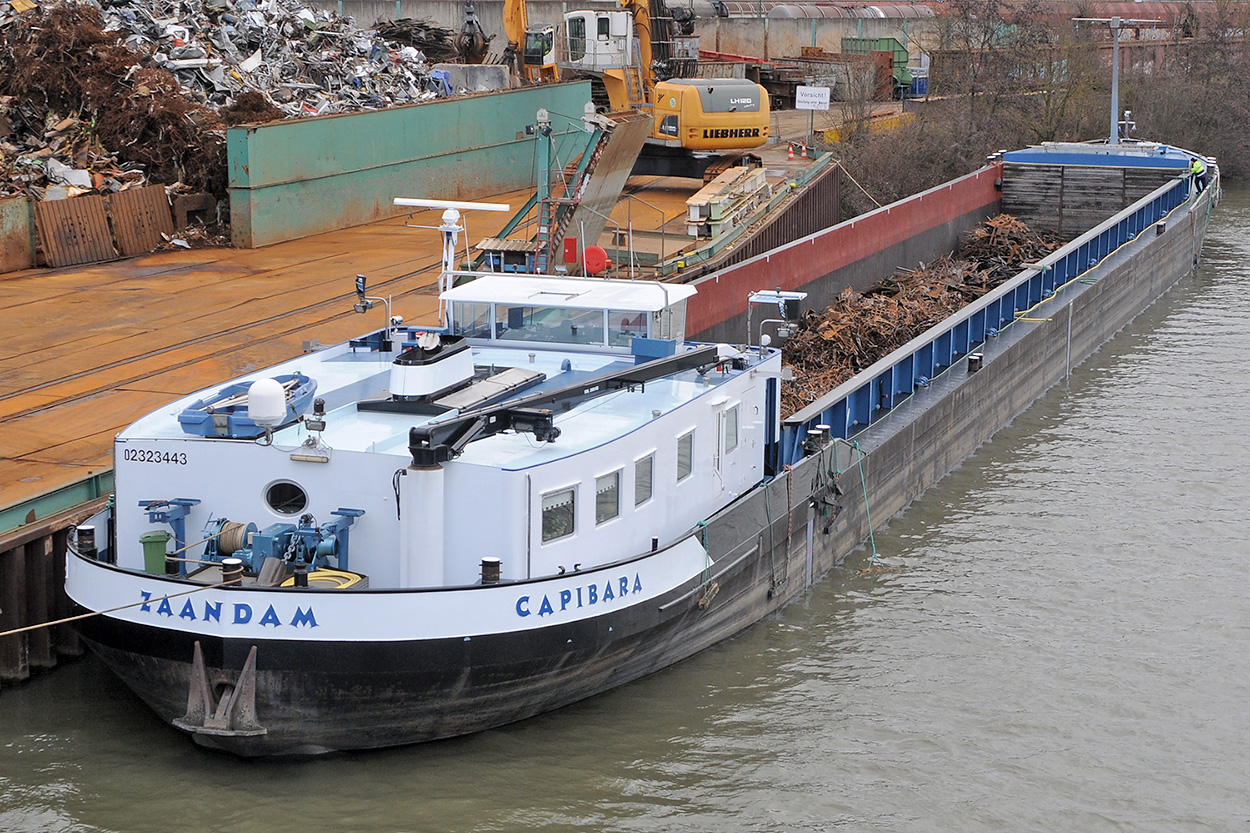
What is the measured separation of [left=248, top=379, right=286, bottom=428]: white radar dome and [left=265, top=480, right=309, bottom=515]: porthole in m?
0.48

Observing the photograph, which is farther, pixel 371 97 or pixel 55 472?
pixel 371 97

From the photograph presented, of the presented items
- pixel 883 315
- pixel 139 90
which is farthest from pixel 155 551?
pixel 139 90

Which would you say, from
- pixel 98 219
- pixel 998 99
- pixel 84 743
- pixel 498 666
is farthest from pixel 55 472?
pixel 998 99

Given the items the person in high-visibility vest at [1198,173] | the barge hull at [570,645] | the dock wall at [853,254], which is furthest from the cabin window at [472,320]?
the person in high-visibility vest at [1198,173]

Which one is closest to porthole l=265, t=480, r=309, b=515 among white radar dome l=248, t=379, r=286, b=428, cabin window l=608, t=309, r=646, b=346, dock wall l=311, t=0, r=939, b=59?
white radar dome l=248, t=379, r=286, b=428

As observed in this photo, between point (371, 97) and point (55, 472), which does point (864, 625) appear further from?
point (371, 97)

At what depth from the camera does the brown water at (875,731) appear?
10.2 m

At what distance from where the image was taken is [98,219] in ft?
74.1

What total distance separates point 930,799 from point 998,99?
34568 mm

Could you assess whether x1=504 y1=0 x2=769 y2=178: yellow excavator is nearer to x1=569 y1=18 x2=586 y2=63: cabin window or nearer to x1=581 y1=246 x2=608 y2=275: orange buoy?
x1=569 y1=18 x2=586 y2=63: cabin window

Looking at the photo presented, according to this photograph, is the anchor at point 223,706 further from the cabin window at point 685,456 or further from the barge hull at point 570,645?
the cabin window at point 685,456

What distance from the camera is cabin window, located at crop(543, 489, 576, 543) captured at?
10477mm

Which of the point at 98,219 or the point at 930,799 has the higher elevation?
the point at 98,219

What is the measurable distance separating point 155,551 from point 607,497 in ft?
11.0
